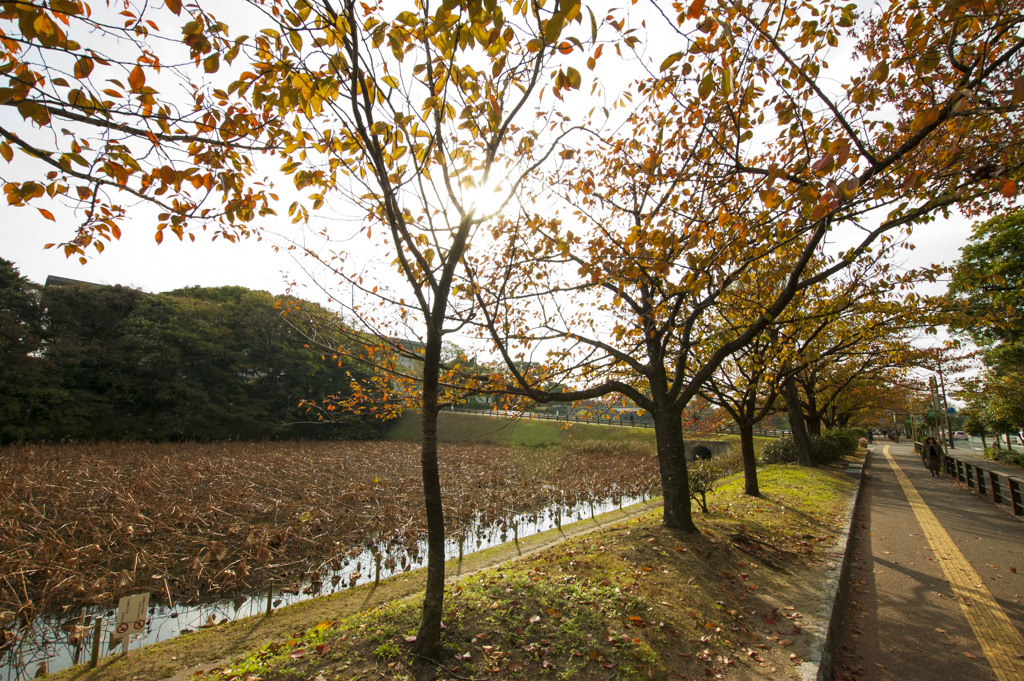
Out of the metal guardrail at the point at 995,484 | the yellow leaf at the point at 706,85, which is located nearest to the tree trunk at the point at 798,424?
the metal guardrail at the point at 995,484

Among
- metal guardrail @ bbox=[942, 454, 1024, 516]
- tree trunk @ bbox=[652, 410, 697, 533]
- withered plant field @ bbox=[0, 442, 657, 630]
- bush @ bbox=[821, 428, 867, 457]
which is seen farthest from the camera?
bush @ bbox=[821, 428, 867, 457]

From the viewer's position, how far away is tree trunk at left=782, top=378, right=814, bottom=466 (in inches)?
731

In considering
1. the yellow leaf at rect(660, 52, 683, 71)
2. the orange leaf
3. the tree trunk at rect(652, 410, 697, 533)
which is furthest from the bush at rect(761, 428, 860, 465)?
the orange leaf

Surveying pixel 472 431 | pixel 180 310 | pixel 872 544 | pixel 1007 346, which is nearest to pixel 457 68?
pixel 872 544

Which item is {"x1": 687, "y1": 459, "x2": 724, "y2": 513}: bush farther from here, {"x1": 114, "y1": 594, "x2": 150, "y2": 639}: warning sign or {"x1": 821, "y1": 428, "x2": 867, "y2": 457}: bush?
{"x1": 821, "y1": 428, "x2": 867, "y2": 457}: bush

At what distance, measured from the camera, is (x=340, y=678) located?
12.3 feet

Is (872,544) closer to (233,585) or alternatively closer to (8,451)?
(233,585)

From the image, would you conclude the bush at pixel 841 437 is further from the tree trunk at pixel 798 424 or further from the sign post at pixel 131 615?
the sign post at pixel 131 615

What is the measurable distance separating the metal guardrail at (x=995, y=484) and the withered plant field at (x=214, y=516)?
9450 millimetres

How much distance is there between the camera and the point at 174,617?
272 inches

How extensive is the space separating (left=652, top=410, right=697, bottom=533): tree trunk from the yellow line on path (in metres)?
3.43

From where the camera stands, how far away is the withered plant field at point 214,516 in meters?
7.49

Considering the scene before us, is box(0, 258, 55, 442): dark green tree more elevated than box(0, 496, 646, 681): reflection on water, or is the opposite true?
box(0, 258, 55, 442): dark green tree

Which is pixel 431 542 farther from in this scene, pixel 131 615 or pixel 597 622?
pixel 131 615
